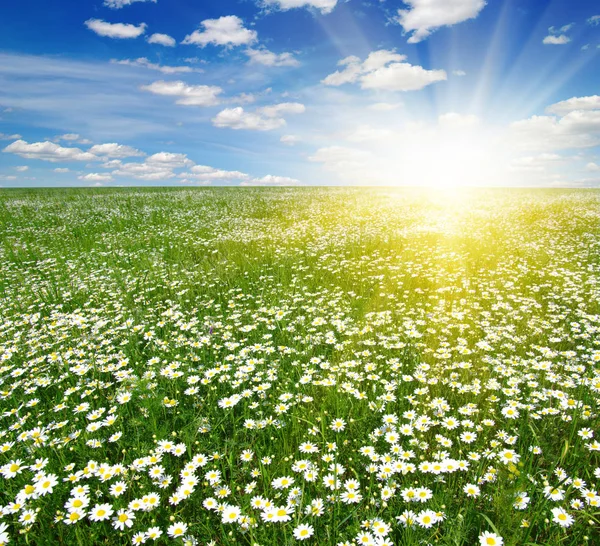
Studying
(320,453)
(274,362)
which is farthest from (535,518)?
(274,362)

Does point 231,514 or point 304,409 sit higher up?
point 304,409

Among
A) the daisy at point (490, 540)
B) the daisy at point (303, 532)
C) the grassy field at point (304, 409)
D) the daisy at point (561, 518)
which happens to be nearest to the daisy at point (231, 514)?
the grassy field at point (304, 409)

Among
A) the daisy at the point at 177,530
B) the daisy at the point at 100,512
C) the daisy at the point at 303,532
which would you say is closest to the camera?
the daisy at the point at 303,532

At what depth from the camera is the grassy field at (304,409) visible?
8.67ft

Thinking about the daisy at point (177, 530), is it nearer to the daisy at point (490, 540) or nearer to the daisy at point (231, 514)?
the daisy at point (231, 514)

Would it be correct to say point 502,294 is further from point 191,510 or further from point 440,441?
point 191,510

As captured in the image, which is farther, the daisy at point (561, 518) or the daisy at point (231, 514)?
the daisy at point (231, 514)

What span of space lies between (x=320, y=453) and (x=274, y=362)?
153cm

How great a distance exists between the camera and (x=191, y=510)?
2873 millimetres

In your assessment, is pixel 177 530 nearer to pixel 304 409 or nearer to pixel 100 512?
pixel 100 512

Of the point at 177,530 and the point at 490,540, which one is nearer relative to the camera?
the point at 490,540

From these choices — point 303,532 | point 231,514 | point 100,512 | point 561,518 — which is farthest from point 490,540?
point 100,512

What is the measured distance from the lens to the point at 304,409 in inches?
144

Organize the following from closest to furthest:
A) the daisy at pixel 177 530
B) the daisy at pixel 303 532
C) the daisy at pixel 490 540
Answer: the daisy at pixel 490 540
the daisy at pixel 303 532
the daisy at pixel 177 530
